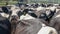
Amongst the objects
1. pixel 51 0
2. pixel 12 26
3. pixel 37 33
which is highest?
pixel 37 33

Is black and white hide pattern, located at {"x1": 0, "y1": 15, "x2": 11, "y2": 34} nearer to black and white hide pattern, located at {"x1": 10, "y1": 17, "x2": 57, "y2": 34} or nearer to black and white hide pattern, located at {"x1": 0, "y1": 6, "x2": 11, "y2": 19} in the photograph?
black and white hide pattern, located at {"x1": 10, "y1": 17, "x2": 57, "y2": 34}

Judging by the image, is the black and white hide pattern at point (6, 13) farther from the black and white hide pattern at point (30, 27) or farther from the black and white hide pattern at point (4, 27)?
the black and white hide pattern at point (4, 27)

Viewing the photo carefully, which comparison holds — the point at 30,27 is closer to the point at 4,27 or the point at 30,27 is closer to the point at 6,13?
the point at 4,27

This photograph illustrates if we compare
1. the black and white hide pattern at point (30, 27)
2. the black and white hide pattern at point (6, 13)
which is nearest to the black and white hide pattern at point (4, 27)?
the black and white hide pattern at point (30, 27)

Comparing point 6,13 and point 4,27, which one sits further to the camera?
point 6,13

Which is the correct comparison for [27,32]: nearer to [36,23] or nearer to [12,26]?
[36,23]

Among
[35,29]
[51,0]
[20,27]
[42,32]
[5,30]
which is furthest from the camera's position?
[51,0]

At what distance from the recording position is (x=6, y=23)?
22.8ft

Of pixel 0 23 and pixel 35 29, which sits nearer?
pixel 35 29

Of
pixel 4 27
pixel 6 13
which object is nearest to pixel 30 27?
pixel 4 27

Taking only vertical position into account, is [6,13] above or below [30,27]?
below

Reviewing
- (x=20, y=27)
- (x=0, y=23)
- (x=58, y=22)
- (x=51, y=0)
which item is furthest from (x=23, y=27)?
(x=51, y=0)

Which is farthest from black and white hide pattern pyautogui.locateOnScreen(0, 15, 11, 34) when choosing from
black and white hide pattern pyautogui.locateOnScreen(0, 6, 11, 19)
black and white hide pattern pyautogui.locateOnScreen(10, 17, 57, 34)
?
black and white hide pattern pyautogui.locateOnScreen(0, 6, 11, 19)

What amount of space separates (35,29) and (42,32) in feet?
2.46
